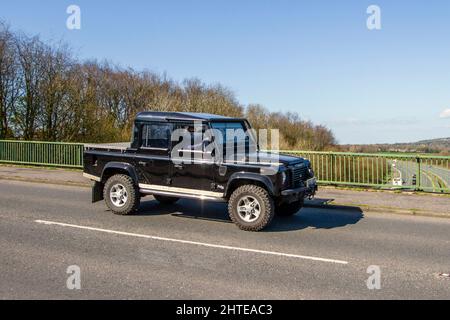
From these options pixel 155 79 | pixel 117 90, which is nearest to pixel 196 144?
pixel 117 90

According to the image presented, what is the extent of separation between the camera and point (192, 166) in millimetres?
8266

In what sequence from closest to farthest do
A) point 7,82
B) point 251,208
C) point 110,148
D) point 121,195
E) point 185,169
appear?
point 251,208
point 185,169
point 121,195
point 110,148
point 7,82

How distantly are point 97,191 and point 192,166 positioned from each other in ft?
9.10

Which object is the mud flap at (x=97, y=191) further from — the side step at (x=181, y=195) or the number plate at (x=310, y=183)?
the number plate at (x=310, y=183)

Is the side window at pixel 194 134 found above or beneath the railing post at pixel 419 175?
above

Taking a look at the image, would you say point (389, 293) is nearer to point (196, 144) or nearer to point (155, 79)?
point (196, 144)

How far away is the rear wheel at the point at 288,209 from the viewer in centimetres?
910

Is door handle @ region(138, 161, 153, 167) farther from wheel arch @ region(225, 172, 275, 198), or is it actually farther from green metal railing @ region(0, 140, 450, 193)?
green metal railing @ region(0, 140, 450, 193)

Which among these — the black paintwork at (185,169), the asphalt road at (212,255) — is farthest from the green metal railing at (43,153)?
the black paintwork at (185,169)

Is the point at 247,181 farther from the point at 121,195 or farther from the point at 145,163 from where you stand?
the point at 121,195

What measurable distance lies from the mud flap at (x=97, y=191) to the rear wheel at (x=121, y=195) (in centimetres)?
50

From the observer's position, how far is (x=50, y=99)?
25.0 metres

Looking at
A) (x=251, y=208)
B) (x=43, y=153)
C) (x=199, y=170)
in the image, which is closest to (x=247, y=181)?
(x=251, y=208)

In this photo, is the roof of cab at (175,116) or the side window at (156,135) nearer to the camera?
the roof of cab at (175,116)
